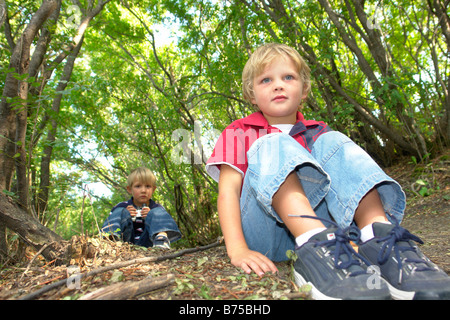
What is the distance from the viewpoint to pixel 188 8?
17.8 ft

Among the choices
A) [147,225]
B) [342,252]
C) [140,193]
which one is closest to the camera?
[342,252]

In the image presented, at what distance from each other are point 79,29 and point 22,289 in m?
3.22

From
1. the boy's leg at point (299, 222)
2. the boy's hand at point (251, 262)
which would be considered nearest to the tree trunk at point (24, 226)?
the boy's hand at point (251, 262)

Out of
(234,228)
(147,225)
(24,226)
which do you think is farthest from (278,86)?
(147,225)

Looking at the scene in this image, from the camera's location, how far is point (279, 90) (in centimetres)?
187

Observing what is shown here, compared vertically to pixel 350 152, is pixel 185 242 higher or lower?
lower

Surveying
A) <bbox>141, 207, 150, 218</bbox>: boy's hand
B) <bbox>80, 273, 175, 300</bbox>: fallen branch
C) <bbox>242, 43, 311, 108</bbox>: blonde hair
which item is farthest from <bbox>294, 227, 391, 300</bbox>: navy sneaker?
<bbox>141, 207, 150, 218</bbox>: boy's hand

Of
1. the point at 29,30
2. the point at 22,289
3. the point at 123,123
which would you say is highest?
the point at 123,123

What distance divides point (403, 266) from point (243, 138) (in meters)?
0.99

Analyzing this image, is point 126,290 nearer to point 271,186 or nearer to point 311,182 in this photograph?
point 271,186

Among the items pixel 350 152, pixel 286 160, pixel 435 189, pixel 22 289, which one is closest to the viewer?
pixel 22 289

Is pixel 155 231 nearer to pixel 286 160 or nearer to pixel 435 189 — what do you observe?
pixel 286 160

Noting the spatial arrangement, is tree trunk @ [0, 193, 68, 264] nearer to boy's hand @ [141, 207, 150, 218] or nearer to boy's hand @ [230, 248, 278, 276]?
boy's hand @ [230, 248, 278, 276]

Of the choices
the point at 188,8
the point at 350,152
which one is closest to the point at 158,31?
the point at 188,8
